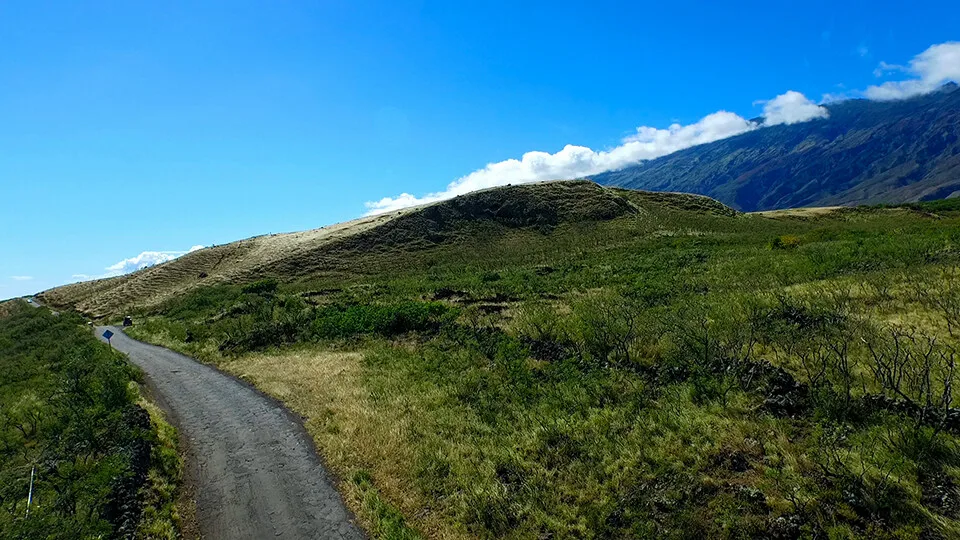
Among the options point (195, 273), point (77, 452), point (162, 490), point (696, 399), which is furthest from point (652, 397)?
point (195, 273)

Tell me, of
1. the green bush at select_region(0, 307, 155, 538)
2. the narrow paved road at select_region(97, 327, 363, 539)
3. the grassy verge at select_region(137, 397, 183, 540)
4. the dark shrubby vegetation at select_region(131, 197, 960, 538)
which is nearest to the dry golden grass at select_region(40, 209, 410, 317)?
the green bush at select_region(0, 307, 155, 538)

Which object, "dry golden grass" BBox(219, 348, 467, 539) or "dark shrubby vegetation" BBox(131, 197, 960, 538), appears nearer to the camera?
"dark shrubby vegetation" BBox(131, 197, 960, 538)

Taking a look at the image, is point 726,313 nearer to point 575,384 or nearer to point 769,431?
point 575,384

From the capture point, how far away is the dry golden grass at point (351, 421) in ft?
36.8

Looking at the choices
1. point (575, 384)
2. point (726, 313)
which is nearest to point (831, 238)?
point (726, 313)

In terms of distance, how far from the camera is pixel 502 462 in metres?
11.9

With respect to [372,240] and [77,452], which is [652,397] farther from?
[372,240]

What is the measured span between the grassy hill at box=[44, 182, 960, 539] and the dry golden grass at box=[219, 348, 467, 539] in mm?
83

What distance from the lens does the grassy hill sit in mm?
8495

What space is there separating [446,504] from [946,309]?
52.1 feet

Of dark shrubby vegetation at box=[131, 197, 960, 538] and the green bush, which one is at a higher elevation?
the green bush

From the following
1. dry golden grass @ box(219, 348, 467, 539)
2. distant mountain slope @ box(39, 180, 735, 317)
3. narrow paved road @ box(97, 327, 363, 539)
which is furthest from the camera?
distant mountain slope @ box(39, 180, 735, 317)

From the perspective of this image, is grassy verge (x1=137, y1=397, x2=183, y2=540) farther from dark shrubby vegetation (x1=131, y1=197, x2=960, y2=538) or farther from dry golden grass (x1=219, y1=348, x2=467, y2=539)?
dark shrubby vegetation (x1=131, y1=197, x2=960, y2=538)

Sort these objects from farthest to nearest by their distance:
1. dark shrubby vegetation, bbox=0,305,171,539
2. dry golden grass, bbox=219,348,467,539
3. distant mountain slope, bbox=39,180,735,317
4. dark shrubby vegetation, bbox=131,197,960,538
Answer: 1. distant mountain slope, bbox=39,180,735,317
2. dry golden grass, bbox=219,348,467,539
3. dark shrubby vegetation, bbox=0,305,171,539
4. dark shrubby vegetation, bbox=131,197,960,538
